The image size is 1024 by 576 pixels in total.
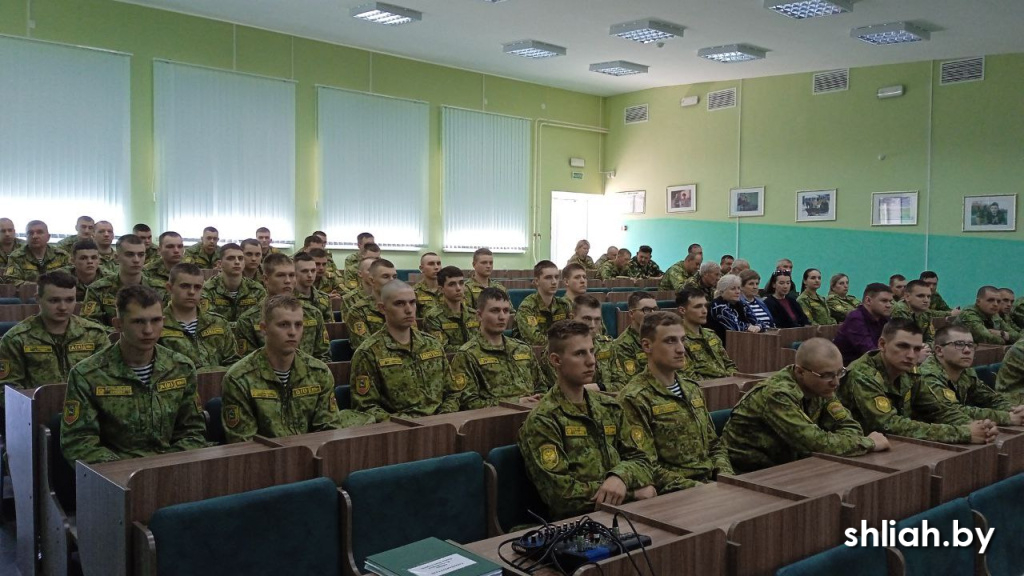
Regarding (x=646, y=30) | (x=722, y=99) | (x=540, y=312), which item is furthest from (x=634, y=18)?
(x=540, y=312)

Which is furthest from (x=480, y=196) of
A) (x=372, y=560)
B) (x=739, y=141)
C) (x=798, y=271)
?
(x=372, y=560)

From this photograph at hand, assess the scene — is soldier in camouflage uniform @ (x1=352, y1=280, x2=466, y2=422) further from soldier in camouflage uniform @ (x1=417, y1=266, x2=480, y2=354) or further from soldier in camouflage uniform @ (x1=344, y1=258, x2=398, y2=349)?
soldier in camouflage uniform @ (x1=417, y1=266, x2=480, y2=354)

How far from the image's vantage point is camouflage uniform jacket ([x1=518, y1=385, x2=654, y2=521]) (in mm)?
2789

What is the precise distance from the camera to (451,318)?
18.4 ft

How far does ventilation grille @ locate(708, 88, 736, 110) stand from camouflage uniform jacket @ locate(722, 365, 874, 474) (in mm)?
9880

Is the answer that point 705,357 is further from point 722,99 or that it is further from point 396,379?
point 722,99

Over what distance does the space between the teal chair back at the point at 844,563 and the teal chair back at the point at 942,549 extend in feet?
0.39

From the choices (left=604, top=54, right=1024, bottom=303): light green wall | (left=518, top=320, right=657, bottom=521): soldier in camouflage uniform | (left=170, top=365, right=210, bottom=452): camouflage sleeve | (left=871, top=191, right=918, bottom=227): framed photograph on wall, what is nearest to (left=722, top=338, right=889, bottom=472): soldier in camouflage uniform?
(left=518, top=320, right=657, bottom=521): soldier in camouflage uniform

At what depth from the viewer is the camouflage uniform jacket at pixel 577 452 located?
110 inches

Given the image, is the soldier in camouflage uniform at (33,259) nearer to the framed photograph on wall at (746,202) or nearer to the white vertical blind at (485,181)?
the white vertical blind at (485,181)

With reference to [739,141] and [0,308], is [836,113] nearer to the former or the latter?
[739,141]

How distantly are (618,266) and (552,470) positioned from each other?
897cm

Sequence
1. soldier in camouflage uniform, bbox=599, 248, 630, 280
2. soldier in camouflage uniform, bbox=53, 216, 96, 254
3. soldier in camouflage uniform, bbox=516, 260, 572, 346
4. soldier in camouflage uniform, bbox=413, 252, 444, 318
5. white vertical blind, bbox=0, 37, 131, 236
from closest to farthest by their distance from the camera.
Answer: soldier in camouflage uniform, bbox=516, 260, 572, 346, soldier in camouflage uniform, bbox=413, 252, 444, 318, soldier in camouflage uniform, bbox=53, 216, 96, 254, white vertical blind, bbox=0, 37, 131, 236, soldier in camouflage uniform, bbox=599, 248, 630, 280

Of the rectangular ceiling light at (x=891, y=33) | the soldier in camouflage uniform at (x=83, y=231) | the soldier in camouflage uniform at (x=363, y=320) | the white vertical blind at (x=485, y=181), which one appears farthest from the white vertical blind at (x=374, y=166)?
the rectangular ceiling light at (x=891, y=33)
